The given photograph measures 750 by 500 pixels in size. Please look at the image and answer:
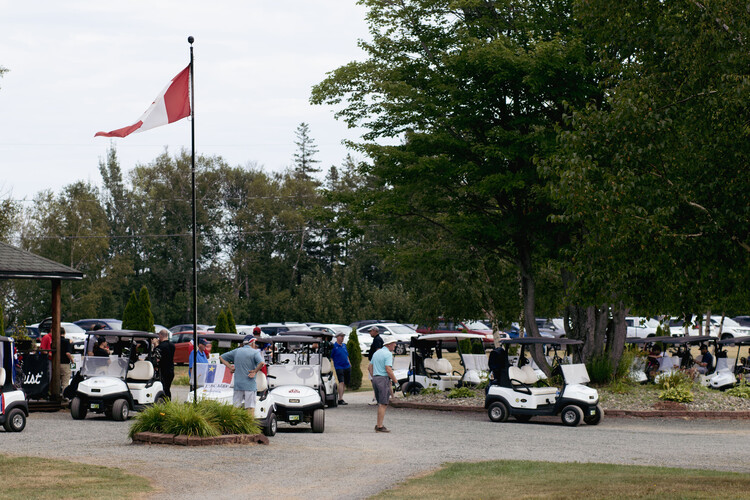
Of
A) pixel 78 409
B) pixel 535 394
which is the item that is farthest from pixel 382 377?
pixel 78 409

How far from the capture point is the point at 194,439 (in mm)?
13945

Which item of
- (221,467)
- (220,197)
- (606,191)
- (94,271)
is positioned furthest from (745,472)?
(220,197)

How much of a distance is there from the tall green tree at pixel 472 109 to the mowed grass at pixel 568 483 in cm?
1032

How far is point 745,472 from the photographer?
12.0m

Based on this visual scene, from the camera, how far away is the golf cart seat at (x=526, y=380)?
19875 mm

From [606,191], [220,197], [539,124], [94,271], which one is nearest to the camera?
[606,191]

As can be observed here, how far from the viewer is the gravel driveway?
11.1m

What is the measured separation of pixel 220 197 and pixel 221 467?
220 feet

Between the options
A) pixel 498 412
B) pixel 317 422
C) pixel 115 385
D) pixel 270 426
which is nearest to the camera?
pixel 270 426

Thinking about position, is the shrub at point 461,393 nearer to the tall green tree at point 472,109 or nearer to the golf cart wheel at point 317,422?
the tall green tree at point 472,109

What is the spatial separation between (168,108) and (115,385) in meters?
6.53

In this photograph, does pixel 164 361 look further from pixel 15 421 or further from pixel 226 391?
pixel 15 421

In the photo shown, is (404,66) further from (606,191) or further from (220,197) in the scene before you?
(220,197)

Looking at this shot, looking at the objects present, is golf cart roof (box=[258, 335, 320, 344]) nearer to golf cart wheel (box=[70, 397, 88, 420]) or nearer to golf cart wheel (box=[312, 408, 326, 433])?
golf cart wheel (box=[312, 408, 326, 433])
